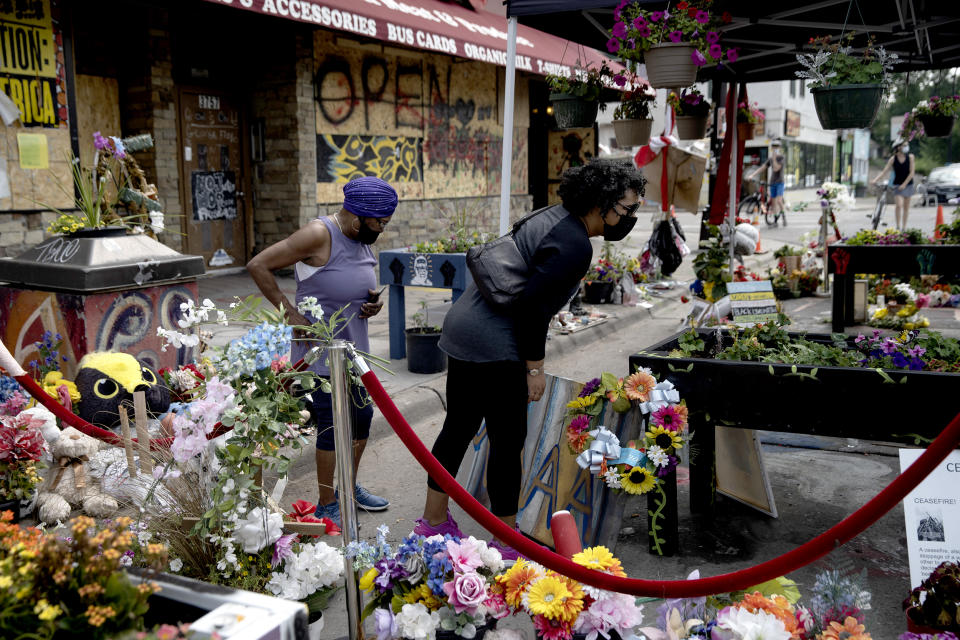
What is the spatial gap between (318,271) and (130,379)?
1.52 metres

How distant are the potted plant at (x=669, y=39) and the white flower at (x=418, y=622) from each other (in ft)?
13.9

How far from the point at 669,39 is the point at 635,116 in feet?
4.95

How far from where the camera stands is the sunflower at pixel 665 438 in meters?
3.59

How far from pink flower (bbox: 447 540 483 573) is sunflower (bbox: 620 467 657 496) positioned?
4.10ft

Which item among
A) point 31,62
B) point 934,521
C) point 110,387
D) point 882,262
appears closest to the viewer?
point 934,521

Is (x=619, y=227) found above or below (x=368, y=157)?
below

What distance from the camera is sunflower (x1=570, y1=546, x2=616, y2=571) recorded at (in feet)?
7.91

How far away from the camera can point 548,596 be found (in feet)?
7.61

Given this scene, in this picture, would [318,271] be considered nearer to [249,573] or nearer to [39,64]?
[249,573]

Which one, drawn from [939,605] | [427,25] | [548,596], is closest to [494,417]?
[548,596]

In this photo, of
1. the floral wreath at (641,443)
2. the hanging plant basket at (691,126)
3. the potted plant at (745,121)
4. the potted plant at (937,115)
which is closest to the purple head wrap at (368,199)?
the floral wreath at (641,443)

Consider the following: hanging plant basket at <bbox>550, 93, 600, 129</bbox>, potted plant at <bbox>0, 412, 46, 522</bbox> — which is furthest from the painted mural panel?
potted plant at <bbox>0, 412, 46, 522</bbox>

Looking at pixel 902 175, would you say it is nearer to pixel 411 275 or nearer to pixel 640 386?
pixel 411 275

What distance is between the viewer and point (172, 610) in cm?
189
